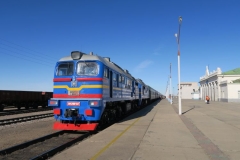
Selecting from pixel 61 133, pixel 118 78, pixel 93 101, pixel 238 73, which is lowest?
pixel 61 133

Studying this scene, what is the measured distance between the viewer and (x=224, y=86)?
183 ft

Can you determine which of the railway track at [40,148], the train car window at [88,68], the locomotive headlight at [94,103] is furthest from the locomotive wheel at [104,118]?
the train car window at [88,68]

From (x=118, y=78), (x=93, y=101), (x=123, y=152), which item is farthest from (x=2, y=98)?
(x=123, y=152)

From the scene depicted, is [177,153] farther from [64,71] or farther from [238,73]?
[238,73]

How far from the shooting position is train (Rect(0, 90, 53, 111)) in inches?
1022

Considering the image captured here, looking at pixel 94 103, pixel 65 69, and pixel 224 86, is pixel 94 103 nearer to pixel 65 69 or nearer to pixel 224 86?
pixel 65 69

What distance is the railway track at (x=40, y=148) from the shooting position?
6.57 meters

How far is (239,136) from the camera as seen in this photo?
357 inches

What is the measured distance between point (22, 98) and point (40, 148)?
918 inches

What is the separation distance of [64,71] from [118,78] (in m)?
3.77

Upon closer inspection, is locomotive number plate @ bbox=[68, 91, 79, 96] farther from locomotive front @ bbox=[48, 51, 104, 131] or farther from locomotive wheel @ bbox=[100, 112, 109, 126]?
locomotive wheel @ bbox=[100, 112, 109, 126]

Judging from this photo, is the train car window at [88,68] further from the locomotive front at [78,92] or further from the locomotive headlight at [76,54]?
the locomotive headlight at [76,54]

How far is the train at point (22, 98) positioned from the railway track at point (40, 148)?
19.0 meters

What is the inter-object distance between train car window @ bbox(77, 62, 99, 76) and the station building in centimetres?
4961
